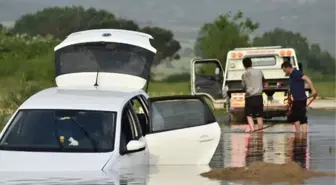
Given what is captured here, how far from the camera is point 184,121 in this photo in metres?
14.0

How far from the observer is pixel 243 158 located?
1691 centimetres

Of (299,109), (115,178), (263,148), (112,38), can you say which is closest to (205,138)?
(115,178)

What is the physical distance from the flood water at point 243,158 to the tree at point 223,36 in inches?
1430

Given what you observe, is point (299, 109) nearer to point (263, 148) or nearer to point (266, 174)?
point (263, 148)

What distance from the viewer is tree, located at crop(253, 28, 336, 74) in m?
100

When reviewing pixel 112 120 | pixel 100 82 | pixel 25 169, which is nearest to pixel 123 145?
pixel 112 120

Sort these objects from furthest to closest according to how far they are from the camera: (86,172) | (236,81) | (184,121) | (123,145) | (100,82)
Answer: (236,81)
(100,82)
(184,121)
(123,145)
(86,172)

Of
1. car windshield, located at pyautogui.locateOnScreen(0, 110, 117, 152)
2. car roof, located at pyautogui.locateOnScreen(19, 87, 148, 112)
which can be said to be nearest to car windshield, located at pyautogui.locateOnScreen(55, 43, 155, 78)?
car roof, located at pyautogui.locateOnScreen(19, 87, 148, 112)

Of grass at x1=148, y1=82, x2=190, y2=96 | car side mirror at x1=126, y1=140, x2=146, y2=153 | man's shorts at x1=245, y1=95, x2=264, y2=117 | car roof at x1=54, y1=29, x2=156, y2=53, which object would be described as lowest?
grass at x1=148, y1=82, x2=190, y2=96

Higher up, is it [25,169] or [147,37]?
[147,37]

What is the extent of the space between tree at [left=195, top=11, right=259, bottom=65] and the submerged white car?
48.7 meters

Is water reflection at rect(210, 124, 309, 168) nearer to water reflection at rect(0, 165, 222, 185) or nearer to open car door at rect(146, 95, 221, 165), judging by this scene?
open car door at rect(146, 95, 221, 165)

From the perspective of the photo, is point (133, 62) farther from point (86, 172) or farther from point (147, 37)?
point (86, 172)

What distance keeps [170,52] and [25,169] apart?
107 metres
